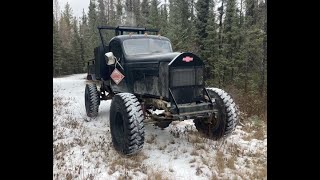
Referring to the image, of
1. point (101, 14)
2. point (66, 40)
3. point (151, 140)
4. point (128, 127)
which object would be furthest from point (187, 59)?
point (66, 40)

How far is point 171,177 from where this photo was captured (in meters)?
4.81

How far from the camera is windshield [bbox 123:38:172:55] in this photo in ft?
24.3

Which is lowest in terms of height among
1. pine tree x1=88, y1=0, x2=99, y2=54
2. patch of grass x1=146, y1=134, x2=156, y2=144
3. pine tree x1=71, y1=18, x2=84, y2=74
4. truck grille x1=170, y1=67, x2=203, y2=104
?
patch of grass x1=146, y1=134, x2=156, y2=144

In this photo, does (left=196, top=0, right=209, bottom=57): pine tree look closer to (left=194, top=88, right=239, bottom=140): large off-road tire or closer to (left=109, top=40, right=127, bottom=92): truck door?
(left=109, top=40, right=127, bottom=92): truck door

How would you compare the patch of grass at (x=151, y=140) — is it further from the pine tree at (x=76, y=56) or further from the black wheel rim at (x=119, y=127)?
the pine tree at (x=76, y=56)

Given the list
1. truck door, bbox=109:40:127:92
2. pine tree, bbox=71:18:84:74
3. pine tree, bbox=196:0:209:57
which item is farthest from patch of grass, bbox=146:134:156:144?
pine tree, bbox=71:18:84:74

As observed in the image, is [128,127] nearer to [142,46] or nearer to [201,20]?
[142,46]

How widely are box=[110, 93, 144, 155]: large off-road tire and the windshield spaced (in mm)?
1788

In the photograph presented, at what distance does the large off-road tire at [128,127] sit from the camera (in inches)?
214

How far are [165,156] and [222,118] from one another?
1530 millimetres
